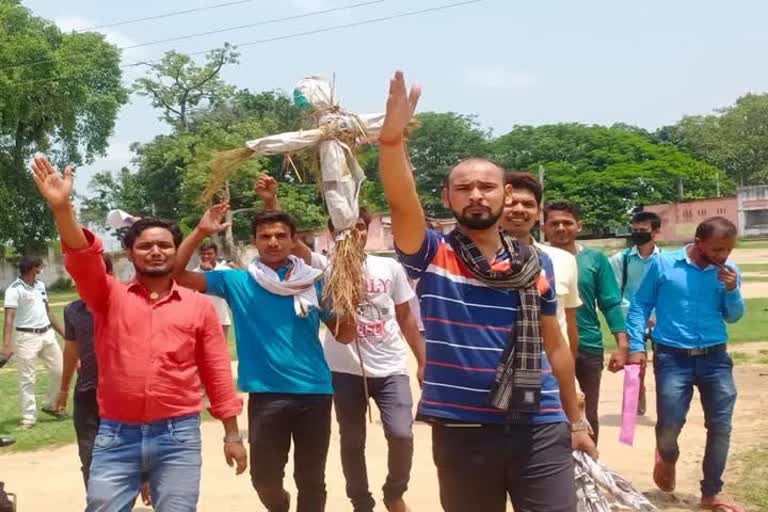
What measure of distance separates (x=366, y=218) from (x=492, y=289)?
2.43m

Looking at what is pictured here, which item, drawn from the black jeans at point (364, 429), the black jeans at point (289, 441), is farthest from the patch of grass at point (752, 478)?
the black jeans at point (289, 441)

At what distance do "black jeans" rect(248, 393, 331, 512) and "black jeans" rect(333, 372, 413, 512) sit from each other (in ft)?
1.79

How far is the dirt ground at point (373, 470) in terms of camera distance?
6.51 meters

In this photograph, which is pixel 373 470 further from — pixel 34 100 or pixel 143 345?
pixel 34 100

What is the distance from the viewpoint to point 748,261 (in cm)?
4084

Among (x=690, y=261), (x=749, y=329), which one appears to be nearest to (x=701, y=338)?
(x=690, y=261)

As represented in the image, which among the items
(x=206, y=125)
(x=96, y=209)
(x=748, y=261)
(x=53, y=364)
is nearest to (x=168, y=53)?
(x=206, y=125)

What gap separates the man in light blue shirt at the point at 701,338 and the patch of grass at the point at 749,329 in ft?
27.3

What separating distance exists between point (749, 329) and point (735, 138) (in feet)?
211

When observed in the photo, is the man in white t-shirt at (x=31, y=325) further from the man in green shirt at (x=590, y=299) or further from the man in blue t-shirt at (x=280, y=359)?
the man in green shirt at (x=590, y=299)

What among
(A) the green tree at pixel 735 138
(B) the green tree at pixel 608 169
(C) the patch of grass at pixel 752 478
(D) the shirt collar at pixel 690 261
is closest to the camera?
(D) the shirt collar at pixel 690 261

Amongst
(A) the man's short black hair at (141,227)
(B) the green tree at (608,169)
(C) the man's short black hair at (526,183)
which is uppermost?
(B) the green tree at (608,169)

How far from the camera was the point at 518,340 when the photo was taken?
11.3 ft

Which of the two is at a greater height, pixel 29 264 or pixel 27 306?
pixel 29 264
